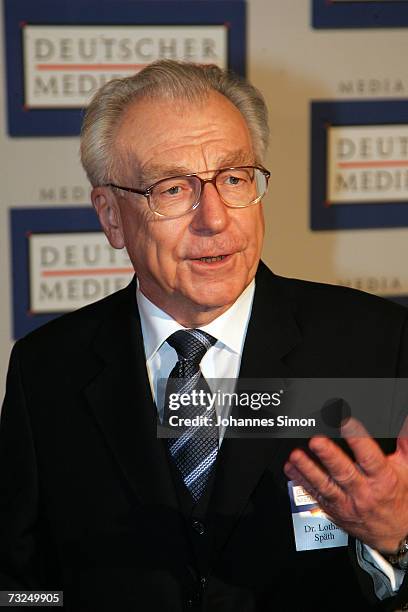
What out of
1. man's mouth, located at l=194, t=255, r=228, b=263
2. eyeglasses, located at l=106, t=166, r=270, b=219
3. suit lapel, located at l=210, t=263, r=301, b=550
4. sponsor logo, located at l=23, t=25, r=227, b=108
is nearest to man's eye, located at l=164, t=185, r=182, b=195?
eyeglasses, located at l=106, t=166, r=270, b=219

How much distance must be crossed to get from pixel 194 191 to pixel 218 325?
0.22 meters

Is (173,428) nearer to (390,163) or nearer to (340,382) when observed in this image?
(340,382)

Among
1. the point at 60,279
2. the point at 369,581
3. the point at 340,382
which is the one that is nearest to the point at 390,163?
the point at 60,279

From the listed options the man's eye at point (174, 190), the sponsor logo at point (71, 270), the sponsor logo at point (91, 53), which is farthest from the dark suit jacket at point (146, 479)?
the sponsor logo at point (91, 53)

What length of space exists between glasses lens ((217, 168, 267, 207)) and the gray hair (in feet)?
0.25

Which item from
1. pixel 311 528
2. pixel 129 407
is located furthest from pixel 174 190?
pixel 311 528

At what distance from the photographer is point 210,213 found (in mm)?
1401

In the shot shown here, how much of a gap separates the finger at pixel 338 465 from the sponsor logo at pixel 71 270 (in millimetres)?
1352

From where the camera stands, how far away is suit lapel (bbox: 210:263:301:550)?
4.51 feet

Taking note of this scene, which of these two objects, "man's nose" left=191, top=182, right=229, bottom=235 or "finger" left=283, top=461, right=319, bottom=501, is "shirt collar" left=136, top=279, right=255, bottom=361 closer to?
"man's nose" left=191, top=182, right=229, bottom=235

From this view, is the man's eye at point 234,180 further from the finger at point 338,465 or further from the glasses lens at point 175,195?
the finger at point 338,465

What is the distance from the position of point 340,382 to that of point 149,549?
389 millimetres

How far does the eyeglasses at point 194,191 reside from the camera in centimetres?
144

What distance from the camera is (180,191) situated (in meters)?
1.45
